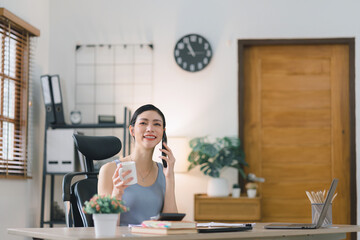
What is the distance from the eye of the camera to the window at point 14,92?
4.46 m

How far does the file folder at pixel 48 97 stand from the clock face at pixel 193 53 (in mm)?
1147

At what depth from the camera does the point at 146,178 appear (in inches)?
106

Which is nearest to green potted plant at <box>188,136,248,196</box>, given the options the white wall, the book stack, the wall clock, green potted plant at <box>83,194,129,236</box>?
the wall clock

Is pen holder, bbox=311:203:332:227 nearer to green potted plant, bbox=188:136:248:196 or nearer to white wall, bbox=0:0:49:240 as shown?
green potted plant, bbox=188:136:248:196

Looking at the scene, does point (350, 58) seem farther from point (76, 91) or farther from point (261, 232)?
point (261, 232)

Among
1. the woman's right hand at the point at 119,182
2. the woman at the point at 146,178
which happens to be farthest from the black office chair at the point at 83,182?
the woman's right hand at the point at 119,182

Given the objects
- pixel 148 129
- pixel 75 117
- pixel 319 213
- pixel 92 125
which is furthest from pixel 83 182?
pixel 75 117

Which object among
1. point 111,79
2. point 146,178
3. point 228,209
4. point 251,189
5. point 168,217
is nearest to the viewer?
point 168,217

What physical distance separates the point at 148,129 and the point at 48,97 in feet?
8.09

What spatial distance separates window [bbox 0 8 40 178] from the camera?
176 inches

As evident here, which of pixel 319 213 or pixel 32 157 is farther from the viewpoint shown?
pixel 32 157

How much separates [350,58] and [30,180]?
Answer: 2.94 meters

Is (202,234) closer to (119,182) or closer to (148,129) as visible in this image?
(119,182)

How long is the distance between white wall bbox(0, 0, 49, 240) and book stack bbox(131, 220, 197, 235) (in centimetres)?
263
